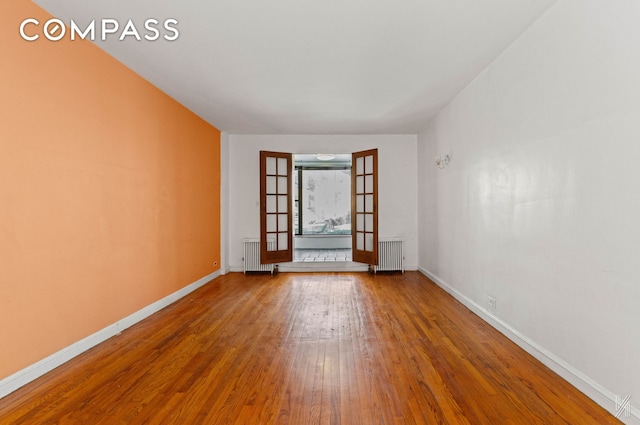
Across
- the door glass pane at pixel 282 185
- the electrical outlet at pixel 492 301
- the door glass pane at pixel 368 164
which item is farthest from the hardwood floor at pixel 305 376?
the door glass pane at pixel 368 164

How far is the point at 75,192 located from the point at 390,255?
480 cm

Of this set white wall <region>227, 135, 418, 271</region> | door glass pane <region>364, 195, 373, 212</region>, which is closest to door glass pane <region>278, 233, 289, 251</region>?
white wall <region>227, 135, 418, 271</region>

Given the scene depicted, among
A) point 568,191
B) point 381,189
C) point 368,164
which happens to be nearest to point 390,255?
point 381,189

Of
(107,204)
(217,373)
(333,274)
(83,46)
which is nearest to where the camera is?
(217,373)

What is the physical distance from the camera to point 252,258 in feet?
19.2

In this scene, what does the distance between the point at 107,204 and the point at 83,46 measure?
1.35 meters

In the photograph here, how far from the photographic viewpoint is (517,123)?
2664mm

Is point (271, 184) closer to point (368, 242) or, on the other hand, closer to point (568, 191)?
point (368, 242)

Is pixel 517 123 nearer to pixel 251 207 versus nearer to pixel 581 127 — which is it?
pixel 581 127

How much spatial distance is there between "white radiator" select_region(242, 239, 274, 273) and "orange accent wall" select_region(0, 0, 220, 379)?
1.84 meters

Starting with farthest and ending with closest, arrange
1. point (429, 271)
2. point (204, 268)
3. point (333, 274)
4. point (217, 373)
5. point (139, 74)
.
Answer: point (333, 274) < point (429, 271) < point (204, 268) < point (139, 74) < point (217, 373)

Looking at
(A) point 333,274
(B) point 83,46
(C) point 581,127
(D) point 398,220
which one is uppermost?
(B) point 83,46

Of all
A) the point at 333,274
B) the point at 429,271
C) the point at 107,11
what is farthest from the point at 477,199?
the point at 107,11

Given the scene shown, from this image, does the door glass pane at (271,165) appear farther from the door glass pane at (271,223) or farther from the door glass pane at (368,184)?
the door glass pane at (368,184)
